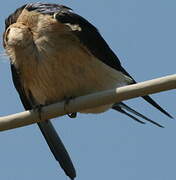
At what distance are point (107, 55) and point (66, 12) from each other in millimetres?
502

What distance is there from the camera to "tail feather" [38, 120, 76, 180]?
16.7ft

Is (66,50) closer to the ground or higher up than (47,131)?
higher up

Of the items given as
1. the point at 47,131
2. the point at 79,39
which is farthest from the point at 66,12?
the point at 47,131

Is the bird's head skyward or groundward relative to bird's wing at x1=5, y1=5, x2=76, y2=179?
skyward

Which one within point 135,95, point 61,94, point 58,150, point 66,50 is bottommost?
point 58,150

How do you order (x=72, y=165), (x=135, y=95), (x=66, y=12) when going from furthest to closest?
(x=66, y=12) < (x=72, y=165) < (x=135, y=95)

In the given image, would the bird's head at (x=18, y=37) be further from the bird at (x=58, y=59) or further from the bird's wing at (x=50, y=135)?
the bird's wing at (x=50, y=135)

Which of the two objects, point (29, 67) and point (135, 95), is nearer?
point (135, 95)

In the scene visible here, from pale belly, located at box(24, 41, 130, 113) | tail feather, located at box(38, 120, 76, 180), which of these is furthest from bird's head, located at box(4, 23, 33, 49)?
tail feather, located at box(38, 120, 76, 180)

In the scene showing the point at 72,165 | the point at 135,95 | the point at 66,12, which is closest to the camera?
the point at 135,95

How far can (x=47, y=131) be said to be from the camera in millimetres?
5582

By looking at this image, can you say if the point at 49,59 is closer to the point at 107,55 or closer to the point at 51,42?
the point at 51,42

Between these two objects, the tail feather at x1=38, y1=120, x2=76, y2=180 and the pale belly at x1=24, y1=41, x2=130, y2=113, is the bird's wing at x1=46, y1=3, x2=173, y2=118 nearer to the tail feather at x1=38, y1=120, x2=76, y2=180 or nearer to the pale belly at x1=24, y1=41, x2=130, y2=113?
the pale belly at x1=24, y1=41, x2=130, y2=113

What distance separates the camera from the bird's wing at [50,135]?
5133mm
